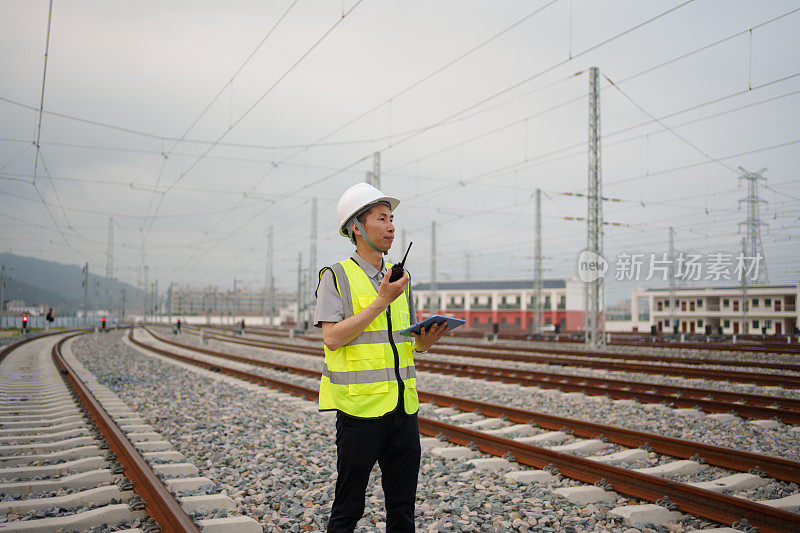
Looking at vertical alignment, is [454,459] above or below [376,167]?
below

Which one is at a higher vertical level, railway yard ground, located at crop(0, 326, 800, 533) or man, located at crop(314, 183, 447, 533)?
man, located at crop(314, 183, 447, 533)

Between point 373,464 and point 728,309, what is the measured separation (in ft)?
211

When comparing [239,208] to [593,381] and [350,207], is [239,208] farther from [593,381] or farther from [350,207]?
[350,207]

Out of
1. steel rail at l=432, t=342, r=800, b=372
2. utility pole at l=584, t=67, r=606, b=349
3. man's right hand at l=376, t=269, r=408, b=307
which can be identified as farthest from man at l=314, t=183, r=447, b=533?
utility pole at l=584, t=67, r=606, b=349

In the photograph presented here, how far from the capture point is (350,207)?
254 centimetres

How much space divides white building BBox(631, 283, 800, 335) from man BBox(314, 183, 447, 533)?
48540 millimetres

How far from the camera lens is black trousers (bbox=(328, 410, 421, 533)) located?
7.69ft

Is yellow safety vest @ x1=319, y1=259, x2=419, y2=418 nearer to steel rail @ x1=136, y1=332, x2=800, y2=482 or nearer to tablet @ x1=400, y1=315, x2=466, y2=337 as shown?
tablet @ x1=400, y1=315, x2=466, y2=337

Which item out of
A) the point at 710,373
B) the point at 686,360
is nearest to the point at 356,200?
the point at 710,373

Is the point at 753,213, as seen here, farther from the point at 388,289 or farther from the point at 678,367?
the point at 388,289

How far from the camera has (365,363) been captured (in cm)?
239

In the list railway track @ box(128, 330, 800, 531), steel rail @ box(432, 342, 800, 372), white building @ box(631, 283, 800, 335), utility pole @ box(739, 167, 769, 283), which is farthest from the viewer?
white building @ box(631, 283, 800, 335)

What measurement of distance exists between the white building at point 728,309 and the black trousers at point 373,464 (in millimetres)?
48535

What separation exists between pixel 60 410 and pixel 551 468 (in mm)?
8258
